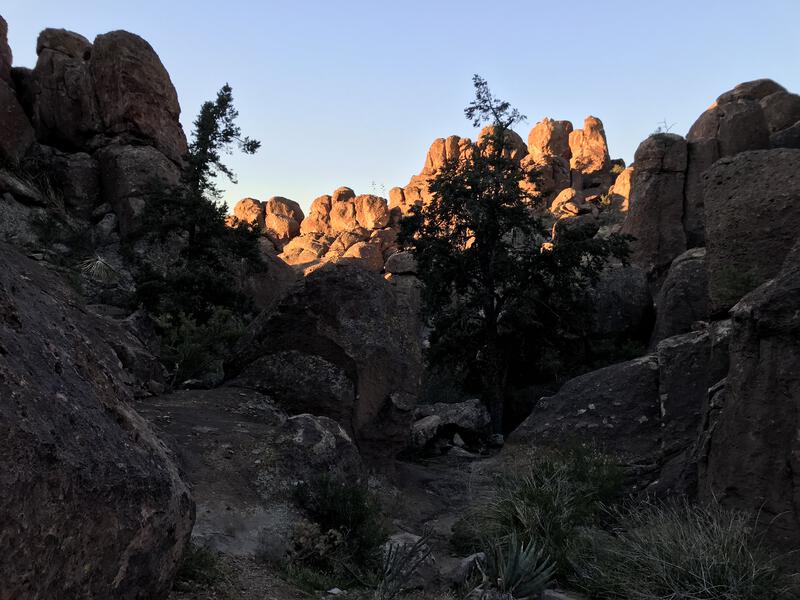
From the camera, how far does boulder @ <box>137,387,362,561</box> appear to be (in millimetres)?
7016

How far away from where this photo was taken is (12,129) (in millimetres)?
25250

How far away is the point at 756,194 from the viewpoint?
10781 mm

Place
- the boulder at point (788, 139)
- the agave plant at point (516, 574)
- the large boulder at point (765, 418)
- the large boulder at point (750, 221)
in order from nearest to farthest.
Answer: the agave plant at point (516, 574) < the large boulder at point (765, 418) < the large boulder at point (750, 221) < the boulder at point (788, 139)

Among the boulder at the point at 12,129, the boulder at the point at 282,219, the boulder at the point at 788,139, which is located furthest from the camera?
the boulder at the point at 282,219

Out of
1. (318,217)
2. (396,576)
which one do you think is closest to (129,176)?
(396,576)

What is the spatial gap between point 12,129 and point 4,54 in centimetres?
510

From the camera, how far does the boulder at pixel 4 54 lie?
27781 millimetres

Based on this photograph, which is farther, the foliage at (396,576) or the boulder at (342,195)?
the boulder at (342,195)

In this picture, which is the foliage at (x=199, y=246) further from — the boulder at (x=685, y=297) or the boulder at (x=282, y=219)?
the boulder at (x=282, y=219)

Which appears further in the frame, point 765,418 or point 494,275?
point 494,275

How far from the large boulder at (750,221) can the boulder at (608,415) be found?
250 cm

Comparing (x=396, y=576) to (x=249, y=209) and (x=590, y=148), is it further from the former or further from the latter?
(x=249, y=209)

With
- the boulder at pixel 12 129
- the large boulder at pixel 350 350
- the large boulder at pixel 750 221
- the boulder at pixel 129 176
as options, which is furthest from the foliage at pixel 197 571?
the boulder at pixel 12 129

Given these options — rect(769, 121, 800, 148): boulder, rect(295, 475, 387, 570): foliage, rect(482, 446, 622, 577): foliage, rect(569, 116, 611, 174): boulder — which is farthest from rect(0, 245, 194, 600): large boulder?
rect(569, 116, 611, 174): boulder
